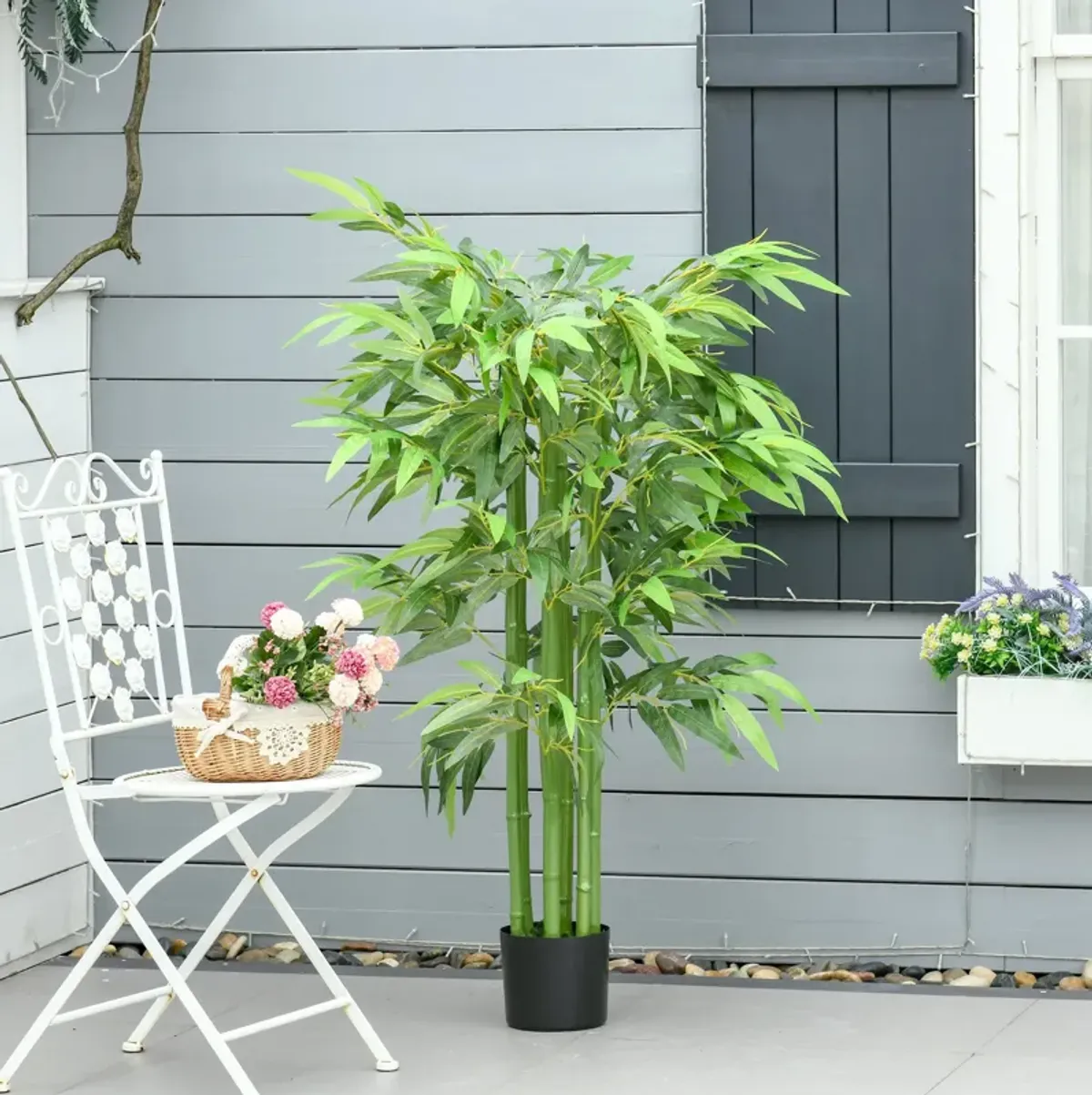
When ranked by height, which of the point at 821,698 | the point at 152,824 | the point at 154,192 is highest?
the point at 154,192

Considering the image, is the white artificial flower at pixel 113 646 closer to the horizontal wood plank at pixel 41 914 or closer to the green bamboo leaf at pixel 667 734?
the horizontal wood plank at pixel 41 914

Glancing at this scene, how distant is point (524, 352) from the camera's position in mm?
2957

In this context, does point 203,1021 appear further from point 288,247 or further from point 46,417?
point 288,247

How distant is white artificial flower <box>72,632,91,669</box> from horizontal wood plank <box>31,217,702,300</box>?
107 centimetres

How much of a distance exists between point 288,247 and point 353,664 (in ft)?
4.23

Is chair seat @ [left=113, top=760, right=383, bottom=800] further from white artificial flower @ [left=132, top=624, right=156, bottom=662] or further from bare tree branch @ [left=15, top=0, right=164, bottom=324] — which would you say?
bare tree branch @ [left=15, top=0, right=164, bottom=324]

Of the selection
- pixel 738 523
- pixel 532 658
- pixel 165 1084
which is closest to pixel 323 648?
pixel 532 658

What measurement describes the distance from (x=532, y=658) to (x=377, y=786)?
0.74 meters

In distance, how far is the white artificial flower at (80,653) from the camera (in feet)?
10.5

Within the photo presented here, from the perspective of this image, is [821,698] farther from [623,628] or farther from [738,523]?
[623,628]

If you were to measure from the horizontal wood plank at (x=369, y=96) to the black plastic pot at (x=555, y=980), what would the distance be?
5.60 ft

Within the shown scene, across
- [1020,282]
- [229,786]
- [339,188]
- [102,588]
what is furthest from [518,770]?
[1020,282]

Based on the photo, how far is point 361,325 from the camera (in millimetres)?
3184

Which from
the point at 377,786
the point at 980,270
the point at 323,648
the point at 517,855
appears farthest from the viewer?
the point at 377,786
